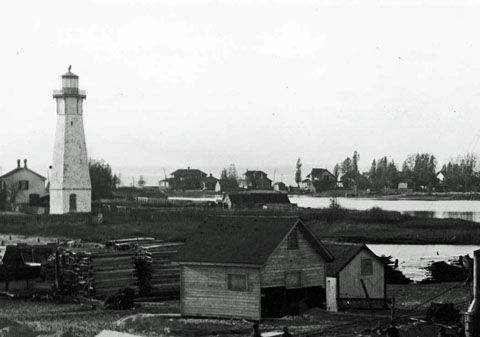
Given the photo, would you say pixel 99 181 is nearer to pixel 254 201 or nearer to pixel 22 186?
pixel 22 186

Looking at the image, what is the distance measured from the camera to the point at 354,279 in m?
39.5

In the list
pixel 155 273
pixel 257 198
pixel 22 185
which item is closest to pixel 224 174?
pixel 257 198

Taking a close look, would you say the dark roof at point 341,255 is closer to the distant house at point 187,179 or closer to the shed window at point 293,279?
the shed window at point 293,279

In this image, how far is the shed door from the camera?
38281mm

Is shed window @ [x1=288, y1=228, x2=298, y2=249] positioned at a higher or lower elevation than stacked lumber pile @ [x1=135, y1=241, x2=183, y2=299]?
higher

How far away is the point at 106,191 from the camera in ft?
379

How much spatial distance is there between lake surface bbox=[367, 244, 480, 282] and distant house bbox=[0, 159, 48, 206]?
1610 inches

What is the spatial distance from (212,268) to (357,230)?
5346 centimetres

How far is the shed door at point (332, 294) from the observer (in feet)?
126

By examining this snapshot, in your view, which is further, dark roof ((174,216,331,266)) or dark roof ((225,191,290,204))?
dark roof ((225,191,290,204))

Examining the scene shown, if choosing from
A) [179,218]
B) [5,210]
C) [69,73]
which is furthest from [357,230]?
[5,210]

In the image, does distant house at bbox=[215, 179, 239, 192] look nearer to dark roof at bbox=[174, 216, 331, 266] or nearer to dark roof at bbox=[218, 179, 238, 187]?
dark roof at bbox=[218, 179, 238, 187]

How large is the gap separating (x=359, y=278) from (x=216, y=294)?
7611mm

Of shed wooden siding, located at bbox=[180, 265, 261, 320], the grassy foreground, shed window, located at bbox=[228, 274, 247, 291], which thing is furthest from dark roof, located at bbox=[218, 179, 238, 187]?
shed window, located at bbox=[228, 274, 247, 291]
